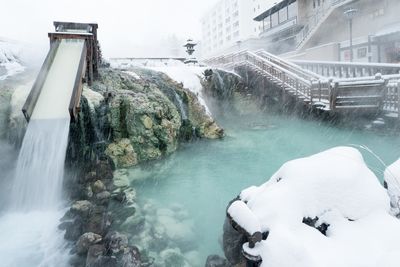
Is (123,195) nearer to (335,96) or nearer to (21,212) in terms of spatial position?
(21,212)

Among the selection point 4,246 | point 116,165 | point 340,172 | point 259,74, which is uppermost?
point 259,74

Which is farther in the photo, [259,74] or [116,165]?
[259,74]

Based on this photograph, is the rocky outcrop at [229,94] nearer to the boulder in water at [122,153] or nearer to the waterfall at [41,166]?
the boulder in water at [122,153]

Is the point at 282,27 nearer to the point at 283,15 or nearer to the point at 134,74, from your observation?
the point at 283,15

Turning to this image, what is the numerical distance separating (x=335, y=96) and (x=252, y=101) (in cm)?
554

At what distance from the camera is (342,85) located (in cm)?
1202

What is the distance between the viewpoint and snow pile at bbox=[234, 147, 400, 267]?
10.5 ft

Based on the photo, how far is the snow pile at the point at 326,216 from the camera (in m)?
3.20

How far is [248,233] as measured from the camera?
3467mm

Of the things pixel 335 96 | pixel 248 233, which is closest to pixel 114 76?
pixel 335 96

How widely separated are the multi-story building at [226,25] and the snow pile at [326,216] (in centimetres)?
4679

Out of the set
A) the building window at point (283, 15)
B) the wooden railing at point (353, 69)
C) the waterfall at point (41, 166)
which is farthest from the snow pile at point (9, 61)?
the building window at point (283, 15)

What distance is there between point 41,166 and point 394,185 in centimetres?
833

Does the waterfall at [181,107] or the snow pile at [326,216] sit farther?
the waterfall at [181,107]
